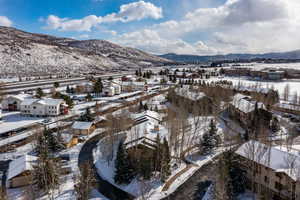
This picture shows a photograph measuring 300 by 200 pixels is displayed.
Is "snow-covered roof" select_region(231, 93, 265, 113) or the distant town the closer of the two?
the distant town

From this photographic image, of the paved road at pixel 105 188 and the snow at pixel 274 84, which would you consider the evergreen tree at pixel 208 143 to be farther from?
the snow at pixel 274 84

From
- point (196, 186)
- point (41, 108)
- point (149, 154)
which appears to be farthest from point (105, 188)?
point (41, 108)

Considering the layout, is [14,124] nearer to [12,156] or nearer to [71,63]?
[12,156]

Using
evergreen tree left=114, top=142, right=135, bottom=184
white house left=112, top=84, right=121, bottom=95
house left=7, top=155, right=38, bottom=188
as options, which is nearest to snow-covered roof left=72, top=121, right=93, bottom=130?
house left=7, top=155, right=38, bottom=188

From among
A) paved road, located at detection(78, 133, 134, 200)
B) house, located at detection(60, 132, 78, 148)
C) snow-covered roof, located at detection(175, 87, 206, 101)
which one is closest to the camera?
paved road, located at detection(78, 133, 134, 200)

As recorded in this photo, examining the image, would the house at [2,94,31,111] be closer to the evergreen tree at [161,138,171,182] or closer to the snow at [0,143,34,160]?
the snow at [0,143,34,160]

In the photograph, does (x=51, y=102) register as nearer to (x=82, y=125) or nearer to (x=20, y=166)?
(x=82, y=125)
